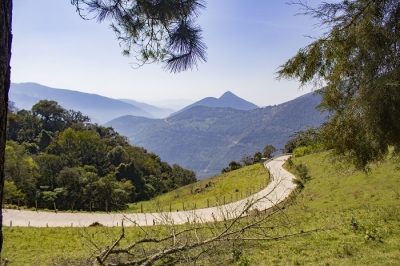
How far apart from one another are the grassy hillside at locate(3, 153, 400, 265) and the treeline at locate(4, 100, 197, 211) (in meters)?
13.4

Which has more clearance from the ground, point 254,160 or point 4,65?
point 4,65

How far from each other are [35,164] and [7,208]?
59.5 ft

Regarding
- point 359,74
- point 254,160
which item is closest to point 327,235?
point 359,74

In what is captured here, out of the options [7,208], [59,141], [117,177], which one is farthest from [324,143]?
[59,141]

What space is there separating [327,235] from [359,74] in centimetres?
362

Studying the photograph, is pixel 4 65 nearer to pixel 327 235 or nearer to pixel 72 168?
pixel 327 235

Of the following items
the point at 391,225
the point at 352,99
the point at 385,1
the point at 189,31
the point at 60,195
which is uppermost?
the point at 385,1

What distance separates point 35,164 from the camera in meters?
37.5

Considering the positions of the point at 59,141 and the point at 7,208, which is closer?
the point at 7,208

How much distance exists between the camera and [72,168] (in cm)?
3828

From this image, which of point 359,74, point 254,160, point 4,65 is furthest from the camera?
point 254,160

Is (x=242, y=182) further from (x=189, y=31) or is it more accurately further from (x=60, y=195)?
(x=189, y=31)

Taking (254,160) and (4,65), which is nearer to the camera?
(4,65)

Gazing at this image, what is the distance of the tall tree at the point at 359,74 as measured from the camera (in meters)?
4.87
